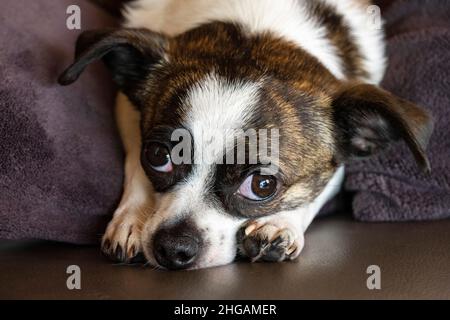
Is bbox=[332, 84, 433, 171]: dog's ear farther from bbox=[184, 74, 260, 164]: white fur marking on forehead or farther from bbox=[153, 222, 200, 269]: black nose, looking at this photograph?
bbox=[153, 222, 200, 269]: black nose

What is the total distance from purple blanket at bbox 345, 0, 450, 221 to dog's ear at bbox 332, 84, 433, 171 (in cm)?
11

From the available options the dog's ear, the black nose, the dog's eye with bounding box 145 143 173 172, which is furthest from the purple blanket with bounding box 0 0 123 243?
the dog's ear

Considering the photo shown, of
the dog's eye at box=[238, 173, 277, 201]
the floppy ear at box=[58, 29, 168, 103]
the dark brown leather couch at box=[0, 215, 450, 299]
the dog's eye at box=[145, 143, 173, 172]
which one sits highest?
the floppy ear at box=[58, 29, 168, 103]

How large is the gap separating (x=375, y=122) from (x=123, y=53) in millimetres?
925

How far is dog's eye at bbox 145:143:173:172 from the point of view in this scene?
204 cm

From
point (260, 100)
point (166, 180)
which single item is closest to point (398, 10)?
point (260, 100)

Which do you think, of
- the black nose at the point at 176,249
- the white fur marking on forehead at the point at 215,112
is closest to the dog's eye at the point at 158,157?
the white fur marking on forehead at the point at 215,112

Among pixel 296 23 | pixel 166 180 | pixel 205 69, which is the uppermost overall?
pixel 296 23

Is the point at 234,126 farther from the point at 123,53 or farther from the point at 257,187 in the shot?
the point at 123,53

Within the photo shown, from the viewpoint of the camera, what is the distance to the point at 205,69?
209 cm

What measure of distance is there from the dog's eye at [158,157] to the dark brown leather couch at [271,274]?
0.33m
